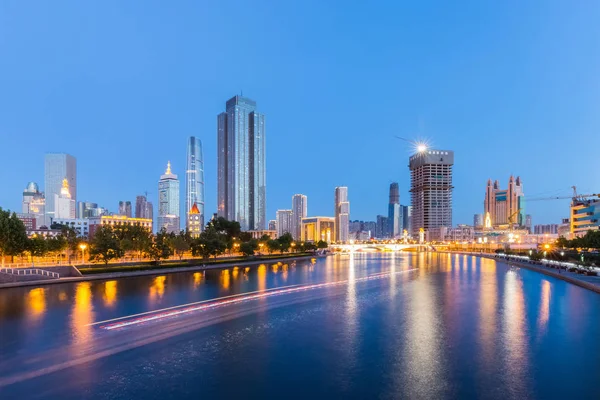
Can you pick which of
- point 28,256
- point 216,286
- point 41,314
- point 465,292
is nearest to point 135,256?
point 28,256

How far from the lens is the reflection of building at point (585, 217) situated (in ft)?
458

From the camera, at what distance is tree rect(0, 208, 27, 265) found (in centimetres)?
4825

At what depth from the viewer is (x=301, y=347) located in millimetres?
21125

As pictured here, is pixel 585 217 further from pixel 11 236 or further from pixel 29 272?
pixel 11 236

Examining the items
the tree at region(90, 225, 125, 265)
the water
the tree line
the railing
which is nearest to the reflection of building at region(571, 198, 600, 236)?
the tree line

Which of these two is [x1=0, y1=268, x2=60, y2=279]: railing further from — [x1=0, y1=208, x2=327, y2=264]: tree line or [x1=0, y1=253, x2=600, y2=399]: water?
[x1=0, y1=253, x2=600, y2=399]: water

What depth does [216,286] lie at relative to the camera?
45031 mm

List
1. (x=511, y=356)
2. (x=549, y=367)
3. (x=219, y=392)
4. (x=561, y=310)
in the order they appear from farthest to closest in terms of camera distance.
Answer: (x=561, y=310), (x=511, y=356), (x=549, y=367), (x=219, y=392)

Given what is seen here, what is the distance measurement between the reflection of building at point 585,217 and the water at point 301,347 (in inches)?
4994

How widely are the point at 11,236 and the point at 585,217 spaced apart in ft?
565

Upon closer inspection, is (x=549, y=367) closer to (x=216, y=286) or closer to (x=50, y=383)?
(x=50, y=383)

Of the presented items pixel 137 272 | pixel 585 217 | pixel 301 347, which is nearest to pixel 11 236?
pixel 137 272

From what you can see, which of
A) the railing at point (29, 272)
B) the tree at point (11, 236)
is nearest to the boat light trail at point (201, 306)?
the railing at point (29, 272)

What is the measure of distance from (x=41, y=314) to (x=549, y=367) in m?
31.4
